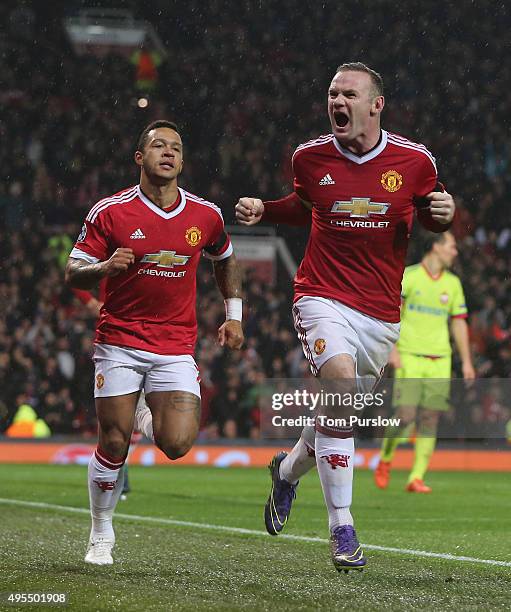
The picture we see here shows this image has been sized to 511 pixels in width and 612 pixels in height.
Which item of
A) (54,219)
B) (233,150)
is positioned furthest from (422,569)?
(233,150)

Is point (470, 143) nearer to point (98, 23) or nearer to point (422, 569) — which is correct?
point (98, 23)

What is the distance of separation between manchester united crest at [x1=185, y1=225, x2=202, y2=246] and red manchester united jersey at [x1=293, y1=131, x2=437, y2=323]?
2.10 feet

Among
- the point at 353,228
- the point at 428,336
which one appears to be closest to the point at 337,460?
the point at 353,228

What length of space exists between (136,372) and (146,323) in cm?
26

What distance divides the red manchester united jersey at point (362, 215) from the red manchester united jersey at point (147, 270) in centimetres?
66

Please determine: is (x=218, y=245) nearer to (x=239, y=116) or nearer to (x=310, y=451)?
(x=310, y=451)

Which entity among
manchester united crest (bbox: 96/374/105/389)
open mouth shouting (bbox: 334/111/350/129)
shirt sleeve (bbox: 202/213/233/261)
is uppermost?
open mouth shouting (bbox: 334/111/350/129)

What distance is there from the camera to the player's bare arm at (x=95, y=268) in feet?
19.4

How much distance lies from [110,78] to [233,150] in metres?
3.11

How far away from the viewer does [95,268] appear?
600cm

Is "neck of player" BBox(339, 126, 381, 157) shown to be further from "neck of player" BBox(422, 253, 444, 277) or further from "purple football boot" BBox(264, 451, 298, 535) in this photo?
"neck of player" BBox(422, 253, 444, 277)

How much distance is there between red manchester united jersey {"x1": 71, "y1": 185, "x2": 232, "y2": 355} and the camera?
6395mm

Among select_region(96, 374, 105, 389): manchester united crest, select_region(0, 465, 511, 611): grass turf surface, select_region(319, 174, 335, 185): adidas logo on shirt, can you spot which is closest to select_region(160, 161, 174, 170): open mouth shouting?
select_region(319, 174, 335, 185): adidas logo on shirt

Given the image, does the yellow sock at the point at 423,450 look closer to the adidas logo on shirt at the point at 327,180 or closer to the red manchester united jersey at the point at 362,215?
the red manchester united jersey at the point at 362,215
